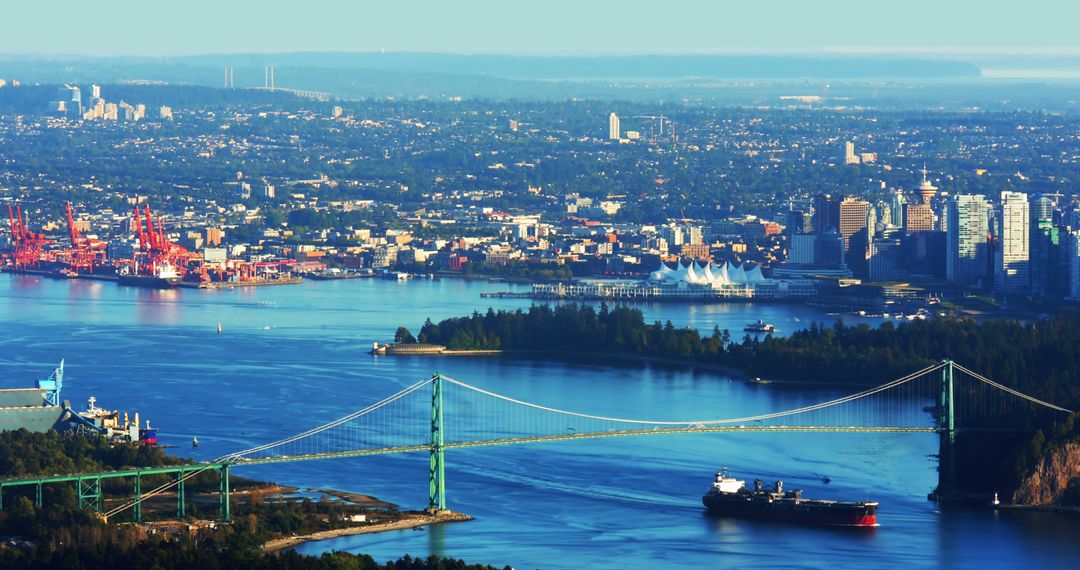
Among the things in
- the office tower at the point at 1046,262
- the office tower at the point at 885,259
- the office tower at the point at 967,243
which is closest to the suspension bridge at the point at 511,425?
the office tower at the point at 1046,262

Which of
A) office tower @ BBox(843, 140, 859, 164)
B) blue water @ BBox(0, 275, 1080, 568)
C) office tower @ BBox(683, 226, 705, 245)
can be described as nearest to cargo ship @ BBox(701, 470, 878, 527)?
blue water @ BBox(0, 275, 1080, 568)

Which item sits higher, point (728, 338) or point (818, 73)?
point (818, 73)

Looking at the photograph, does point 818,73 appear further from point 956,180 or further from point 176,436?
point 176,436

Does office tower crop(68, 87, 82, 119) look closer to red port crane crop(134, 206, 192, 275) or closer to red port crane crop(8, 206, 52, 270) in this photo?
red port crane crop(8, 206, 52, 270)

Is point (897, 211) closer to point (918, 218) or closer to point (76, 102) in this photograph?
point (918, 218)

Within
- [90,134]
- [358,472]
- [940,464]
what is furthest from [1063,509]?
[90,134]

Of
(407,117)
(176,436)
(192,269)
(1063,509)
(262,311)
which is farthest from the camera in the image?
(407,117)
